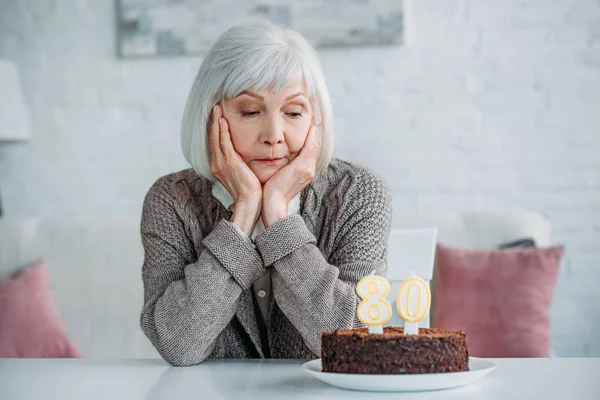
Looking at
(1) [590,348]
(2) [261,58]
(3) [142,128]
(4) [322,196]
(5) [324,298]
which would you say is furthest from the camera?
(3) [142,128]

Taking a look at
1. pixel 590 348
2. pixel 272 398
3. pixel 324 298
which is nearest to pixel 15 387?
pixel 272 398

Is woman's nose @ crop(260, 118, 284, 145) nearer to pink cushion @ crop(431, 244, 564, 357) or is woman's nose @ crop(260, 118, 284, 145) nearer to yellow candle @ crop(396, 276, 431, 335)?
yellow candle @ crop(396, 276, 431, 335)

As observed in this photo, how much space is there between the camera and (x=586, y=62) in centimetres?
314

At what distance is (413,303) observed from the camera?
1137mm

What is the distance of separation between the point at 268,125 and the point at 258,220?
0.20 m

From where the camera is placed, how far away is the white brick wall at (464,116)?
3.15 meters

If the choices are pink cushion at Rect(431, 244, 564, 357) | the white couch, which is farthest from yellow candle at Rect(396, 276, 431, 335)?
the white couch

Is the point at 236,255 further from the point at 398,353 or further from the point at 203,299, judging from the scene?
the point at 398,353

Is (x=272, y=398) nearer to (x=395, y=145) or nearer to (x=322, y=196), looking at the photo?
(x=322, y=196)

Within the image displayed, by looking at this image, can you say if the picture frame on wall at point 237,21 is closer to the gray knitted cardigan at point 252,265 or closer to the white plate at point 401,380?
the gray knitted cardigan at point 252,265

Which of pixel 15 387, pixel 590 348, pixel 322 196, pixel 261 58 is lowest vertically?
pixel 590 348

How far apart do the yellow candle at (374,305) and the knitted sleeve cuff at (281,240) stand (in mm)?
341

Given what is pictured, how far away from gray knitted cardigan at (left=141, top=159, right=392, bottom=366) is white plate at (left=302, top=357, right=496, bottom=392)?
40 centimetres

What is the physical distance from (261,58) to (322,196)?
1.03 ft
